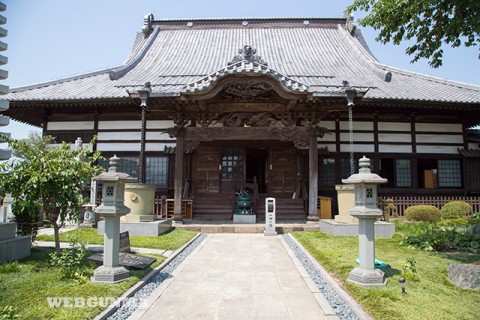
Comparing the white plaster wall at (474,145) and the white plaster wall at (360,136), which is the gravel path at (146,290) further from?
the white plaster wall at (474,145)

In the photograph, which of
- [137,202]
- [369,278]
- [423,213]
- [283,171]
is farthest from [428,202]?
[137,202]

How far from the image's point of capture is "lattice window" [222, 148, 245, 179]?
634 inches

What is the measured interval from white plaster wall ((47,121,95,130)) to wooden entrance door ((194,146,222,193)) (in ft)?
18.2

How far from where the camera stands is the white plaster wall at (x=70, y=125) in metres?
15.9

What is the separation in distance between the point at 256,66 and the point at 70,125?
10.1 m

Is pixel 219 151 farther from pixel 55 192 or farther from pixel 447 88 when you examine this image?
pixel 447 88

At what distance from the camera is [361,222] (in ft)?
19.5

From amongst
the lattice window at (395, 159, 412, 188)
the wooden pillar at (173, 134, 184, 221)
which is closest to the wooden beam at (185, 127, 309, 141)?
the wooden pillar at (173, 134, 184, 221)

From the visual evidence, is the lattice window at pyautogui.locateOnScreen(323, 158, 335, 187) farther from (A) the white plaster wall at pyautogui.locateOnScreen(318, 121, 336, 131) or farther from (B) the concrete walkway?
(B) the concrete walkway

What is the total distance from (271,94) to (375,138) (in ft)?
20.2

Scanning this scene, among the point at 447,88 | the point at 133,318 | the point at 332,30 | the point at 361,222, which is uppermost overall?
the point at 332,30

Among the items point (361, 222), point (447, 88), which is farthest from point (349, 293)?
point (447, 88)

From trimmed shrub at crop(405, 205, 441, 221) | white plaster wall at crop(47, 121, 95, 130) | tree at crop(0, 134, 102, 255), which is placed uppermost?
white plaster wall at crop(47, 121, 95, 130)

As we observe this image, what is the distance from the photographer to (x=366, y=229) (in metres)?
5.84
